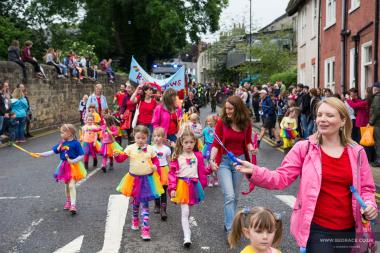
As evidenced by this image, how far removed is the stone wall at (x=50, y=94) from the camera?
64.5 ft

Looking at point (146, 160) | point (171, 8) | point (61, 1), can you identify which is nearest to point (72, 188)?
point (146, 160)

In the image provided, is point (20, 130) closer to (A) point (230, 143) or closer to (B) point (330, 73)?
(B) point (330, 73)

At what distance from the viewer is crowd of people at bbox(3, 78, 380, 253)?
3.66m

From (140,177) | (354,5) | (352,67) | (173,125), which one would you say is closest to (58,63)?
(352,67)

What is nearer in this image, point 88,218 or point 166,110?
point 88,218

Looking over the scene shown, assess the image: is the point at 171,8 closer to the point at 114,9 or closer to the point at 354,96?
the point at 114,9

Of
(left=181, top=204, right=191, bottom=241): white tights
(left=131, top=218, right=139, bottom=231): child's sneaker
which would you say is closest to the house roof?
(left=131, top=218, right=139, bottom=231): child's sneaker

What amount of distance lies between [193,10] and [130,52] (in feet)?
22.9

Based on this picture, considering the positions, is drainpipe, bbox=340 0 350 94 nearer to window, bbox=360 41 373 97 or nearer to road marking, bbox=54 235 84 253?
window, bbox=360 41 373 97

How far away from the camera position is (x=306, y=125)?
17094mm

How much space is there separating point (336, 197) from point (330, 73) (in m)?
19.5

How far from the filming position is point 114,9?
150 ft

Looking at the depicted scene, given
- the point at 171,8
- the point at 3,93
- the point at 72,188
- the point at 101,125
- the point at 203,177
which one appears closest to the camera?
the point at 203,177

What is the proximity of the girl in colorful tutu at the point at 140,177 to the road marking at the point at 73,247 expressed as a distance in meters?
0.79
